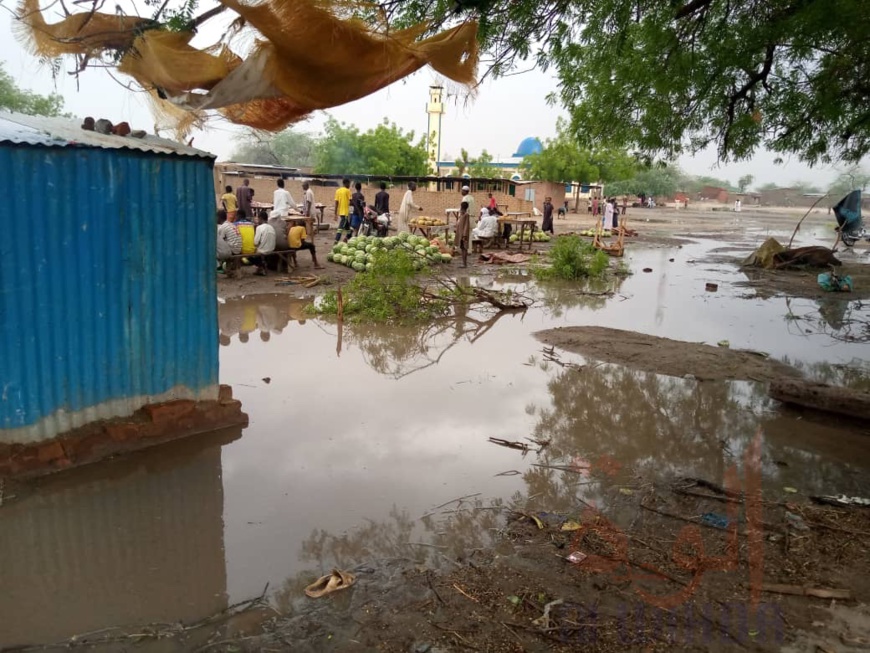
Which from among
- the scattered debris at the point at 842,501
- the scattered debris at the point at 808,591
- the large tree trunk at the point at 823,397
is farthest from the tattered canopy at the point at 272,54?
the large tree trunk at the point at 823,397

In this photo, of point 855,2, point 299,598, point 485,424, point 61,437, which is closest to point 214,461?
point 61,437

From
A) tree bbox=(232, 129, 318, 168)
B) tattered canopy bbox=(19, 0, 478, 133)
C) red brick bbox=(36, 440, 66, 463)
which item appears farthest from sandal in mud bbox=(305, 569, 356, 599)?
tree bbox=(232, 129, 318, 168)

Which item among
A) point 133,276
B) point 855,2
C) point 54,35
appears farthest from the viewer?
point 855,2

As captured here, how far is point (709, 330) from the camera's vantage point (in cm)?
972

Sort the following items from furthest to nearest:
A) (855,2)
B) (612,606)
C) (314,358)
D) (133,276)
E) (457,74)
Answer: (314,358) → (855,2) → (133,276) → (457,74) → (612,606)

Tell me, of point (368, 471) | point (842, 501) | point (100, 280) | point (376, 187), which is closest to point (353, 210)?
point (100, 280)

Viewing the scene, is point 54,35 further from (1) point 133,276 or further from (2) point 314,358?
(2) point 314,358

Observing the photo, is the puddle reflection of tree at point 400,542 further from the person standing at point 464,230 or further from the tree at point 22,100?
the tree at point 22,100

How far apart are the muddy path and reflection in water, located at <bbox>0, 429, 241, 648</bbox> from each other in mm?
5071

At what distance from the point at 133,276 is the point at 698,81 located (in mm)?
6807

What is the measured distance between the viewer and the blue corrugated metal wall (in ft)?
13.2

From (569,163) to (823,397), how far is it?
125 feet

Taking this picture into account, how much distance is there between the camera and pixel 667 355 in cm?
782

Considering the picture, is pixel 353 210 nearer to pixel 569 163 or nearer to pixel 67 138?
pixel 67 138
